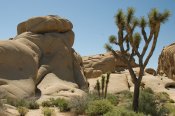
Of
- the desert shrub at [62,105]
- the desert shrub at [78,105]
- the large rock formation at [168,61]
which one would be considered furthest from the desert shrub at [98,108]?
the large rock formation at [168,61]

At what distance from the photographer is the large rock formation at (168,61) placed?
44.7 m

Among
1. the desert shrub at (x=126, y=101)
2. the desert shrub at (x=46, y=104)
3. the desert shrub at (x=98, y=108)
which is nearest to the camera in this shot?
the desert shrub at (x=98, y=108)

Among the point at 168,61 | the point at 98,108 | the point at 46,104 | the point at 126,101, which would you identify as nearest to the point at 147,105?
the point at 126,101

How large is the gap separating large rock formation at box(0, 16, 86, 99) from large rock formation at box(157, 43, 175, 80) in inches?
778

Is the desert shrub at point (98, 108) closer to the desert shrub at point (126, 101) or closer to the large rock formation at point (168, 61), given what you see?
the desert shrub at point (126, 101)

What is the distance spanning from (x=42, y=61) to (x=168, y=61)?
1036 inches

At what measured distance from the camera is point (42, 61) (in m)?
26.4

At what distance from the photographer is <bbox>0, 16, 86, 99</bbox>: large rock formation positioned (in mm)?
21922

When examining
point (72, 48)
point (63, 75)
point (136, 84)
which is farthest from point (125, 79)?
point (136, 84)

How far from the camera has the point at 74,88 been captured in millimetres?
24469

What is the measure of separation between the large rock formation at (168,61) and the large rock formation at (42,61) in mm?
19769

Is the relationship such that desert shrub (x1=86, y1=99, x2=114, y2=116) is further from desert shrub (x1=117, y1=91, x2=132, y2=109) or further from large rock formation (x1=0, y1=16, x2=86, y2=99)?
large rock formation (x1=0, y1=16, x2=86, y2=99)

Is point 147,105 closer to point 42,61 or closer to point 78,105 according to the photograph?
point 78,105

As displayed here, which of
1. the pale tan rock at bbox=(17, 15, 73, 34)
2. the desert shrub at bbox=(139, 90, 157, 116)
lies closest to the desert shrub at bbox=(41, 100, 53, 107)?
the desert shrub at bbox=(139, 90, 157, 116)
